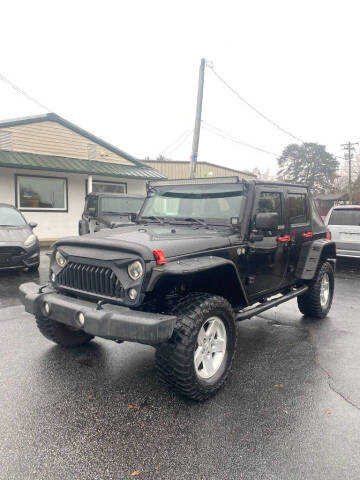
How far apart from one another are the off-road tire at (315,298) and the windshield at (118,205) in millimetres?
6855

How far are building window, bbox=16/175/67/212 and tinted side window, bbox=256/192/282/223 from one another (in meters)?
11.8

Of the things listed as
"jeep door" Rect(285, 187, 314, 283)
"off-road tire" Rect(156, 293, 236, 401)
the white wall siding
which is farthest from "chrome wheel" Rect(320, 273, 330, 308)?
the white wall siding

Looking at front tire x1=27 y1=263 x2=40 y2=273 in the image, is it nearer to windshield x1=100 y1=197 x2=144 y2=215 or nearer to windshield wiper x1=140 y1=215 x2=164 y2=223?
windshield x1=100 y1=197 x2=144 y2=215

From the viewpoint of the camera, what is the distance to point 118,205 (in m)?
11.2

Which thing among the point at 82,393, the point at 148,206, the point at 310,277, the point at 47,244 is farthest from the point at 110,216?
the point at 82,393

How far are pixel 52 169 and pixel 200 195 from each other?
1057 cm

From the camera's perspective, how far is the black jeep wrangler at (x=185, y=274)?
297cm

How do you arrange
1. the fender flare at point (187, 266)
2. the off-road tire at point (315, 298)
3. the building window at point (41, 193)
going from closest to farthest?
the fender flare at point (187, 266), the off-road tire at point (315, 298), the building window at point (41, 193)

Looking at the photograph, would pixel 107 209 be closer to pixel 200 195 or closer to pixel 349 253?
pixel 349 253

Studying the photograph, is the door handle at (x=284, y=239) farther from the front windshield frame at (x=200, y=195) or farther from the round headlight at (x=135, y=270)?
the round headlight at (x=135, y=270)

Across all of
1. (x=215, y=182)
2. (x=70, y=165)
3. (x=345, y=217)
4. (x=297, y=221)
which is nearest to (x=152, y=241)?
(x=215, y=182)

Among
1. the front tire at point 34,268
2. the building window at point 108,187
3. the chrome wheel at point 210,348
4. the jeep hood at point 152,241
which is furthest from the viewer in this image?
the building window at point 108,187

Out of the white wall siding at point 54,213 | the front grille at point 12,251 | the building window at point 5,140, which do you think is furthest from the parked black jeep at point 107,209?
the building window at point 5,140

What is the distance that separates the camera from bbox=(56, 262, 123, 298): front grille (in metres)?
3.16
